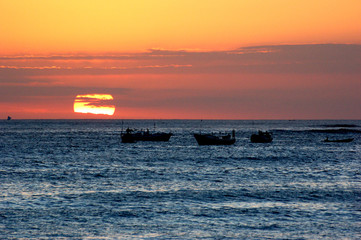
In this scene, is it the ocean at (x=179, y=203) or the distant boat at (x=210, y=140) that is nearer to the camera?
the ocean at (x=179, y=203)

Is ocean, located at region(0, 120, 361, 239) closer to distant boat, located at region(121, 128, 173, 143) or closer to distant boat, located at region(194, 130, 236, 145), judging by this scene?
distant boat, located at region(194, 130, 236, 145)

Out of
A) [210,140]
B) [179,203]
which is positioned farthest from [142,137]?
[179,203]

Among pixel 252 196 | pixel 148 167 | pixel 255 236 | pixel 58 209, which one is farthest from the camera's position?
pixel 148 167

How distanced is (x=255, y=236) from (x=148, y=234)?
247 inches

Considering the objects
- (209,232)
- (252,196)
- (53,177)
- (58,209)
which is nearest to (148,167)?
(53,177)

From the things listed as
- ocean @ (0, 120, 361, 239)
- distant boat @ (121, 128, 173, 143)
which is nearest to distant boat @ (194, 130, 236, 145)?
distant boat @ (121, 128, 173, 143)

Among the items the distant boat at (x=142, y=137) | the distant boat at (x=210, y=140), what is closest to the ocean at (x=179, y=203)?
the distant boat at (x=210, y=140)

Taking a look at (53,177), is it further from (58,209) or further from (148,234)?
(148,234)

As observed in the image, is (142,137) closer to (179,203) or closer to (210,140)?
(210,140)

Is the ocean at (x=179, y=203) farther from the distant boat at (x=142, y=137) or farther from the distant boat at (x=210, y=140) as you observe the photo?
the distant boat at (x=142, y=137)

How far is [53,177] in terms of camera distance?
5706 centimetres

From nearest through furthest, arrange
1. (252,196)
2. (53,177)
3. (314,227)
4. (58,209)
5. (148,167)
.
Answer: (314,227) < (58,209) < (252,196) < (53,177) < (148,167)

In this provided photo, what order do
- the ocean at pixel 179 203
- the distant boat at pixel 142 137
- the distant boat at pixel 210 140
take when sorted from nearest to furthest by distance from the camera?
the ocean at pixel 179 203 → the distant boat at pixel 210 140 → the distant boat at pixel 142 137

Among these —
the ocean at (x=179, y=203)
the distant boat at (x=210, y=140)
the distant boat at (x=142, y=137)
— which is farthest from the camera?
the distant boat at (x=142, y=137)
